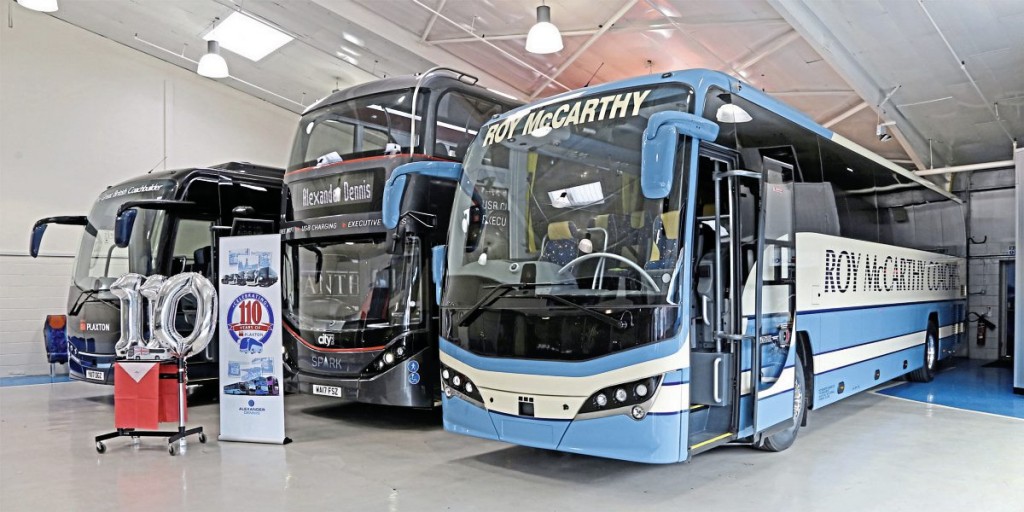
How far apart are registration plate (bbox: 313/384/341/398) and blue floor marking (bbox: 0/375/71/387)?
690cm

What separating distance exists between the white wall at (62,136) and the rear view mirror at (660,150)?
12554mm

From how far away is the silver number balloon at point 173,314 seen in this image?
6.81m

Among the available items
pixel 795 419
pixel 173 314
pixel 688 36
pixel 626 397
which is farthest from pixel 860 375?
pixel 173 314

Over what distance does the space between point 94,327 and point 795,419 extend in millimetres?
7872

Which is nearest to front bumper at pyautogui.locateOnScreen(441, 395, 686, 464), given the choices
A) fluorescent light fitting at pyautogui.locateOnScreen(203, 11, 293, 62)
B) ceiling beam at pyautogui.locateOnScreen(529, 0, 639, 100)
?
ceiling beam at pyautogui.locateOnScreen(529, 0, 639, 100)

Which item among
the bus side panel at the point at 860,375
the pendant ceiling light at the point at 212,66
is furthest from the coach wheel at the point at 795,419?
the pendant ceiling light at the point at 212,66

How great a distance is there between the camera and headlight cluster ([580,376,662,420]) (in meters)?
4.61

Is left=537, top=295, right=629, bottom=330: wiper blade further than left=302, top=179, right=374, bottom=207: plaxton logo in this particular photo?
No

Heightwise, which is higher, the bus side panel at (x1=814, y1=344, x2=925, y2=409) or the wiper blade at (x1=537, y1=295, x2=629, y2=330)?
the wiper blade at (x1=537, y1=295, x2=629, y2=330)

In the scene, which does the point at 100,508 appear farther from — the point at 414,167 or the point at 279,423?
the point at 414,167

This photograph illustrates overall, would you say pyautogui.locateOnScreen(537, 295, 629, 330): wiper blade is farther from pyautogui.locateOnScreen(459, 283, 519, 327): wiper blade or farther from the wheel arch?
the wheel arch

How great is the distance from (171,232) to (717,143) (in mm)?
6675

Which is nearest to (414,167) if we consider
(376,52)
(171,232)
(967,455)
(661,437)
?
(661,437)

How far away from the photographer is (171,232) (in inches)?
350
